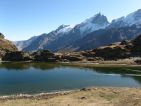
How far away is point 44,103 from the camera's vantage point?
5612 cm

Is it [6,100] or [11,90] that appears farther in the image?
[11,90]

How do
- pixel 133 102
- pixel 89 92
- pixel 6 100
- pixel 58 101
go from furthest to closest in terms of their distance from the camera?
pixel 89 92
pixel 6 100
pixel 58 101
pixel 133 102

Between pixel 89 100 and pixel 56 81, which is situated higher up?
pixel 56 81

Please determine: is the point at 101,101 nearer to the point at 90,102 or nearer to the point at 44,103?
the point at 90,102

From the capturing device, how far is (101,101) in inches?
2251

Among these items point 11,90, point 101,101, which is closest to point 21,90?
point 11,90

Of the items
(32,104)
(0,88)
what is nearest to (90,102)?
(32,104)

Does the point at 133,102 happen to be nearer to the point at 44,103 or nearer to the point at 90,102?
the point at 90,102

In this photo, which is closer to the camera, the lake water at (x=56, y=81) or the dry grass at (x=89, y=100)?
the dry grass at (x=89, y=100)

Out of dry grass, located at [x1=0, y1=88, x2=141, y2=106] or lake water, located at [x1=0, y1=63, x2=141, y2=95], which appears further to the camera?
lake water, located at [x1=0, y1=63, x2=141, y2=95]

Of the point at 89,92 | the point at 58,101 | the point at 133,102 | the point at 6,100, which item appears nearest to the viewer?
the point at 133,102

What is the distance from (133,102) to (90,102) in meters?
7.93

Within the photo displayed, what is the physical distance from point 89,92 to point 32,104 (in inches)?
616

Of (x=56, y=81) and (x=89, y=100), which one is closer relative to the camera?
(x=89, y=100)
